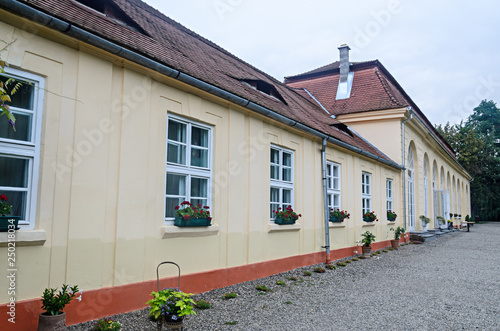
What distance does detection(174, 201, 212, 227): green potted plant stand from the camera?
242 inches

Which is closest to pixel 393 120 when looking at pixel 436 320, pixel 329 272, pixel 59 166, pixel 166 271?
pixel 329 272

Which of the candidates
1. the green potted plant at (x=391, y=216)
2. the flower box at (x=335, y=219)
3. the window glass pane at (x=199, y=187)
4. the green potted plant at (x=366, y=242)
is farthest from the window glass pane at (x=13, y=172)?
the green potted plant at (x=391, y=216)

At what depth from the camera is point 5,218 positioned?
3947mm

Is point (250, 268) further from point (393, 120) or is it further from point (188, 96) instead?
point (393, 120)

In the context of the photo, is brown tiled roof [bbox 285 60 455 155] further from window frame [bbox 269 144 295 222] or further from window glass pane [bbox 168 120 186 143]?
window glass pane [bbox 168 120 186 143]

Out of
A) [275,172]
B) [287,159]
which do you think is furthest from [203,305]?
[287,159]

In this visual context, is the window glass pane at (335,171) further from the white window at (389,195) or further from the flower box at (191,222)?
the flower box at (191,222)

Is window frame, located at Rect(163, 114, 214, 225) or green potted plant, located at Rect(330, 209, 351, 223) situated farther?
green potted plant, located at Rect(330, 209, 351, 223)

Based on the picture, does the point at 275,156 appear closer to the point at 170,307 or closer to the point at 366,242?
the point at 170,307

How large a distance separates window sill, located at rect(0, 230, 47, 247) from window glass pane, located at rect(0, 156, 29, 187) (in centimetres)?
55

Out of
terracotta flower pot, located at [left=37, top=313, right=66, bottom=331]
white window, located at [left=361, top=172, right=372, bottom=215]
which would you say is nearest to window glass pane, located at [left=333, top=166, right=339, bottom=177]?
white window, located at [left=361, top=172, right=372, bottom=215]

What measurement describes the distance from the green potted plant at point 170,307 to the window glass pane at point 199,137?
2.98 m

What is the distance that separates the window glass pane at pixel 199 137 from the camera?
682cm

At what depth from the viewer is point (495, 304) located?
6.75 meters
